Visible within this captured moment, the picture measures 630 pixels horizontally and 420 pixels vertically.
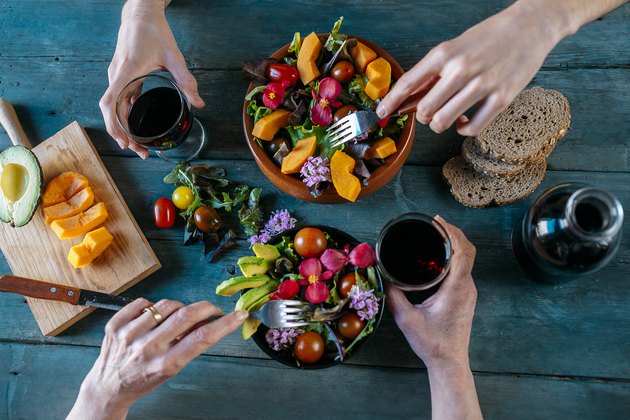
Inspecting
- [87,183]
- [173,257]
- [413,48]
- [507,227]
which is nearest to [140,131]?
[87,183]

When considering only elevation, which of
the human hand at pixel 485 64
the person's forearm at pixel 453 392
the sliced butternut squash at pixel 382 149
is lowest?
the person's forearm at pixel 453 392

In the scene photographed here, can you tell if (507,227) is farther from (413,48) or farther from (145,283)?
(145,283)

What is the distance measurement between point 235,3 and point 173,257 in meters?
0.74

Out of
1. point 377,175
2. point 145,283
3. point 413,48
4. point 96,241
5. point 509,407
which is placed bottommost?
point 509,407

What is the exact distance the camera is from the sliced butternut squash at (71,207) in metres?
1.35

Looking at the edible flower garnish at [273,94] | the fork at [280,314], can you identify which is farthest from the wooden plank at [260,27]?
the fork at [280,314]

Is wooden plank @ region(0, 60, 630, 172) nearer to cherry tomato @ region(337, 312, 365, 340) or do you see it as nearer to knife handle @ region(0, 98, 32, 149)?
knife handle @ region(0, 98, 32, 149)

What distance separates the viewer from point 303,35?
1.45 metres

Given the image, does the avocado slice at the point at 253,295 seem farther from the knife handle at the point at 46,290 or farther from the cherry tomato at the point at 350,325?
the knife handle at the point at 46,290

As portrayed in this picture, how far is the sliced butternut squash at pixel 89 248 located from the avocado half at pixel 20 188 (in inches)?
6.0

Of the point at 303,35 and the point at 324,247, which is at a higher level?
the point at 303,35

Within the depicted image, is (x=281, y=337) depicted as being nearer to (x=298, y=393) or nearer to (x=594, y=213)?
(x=298, y=393)

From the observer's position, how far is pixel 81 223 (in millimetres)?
1354

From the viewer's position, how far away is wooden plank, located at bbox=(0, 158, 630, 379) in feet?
4.21
